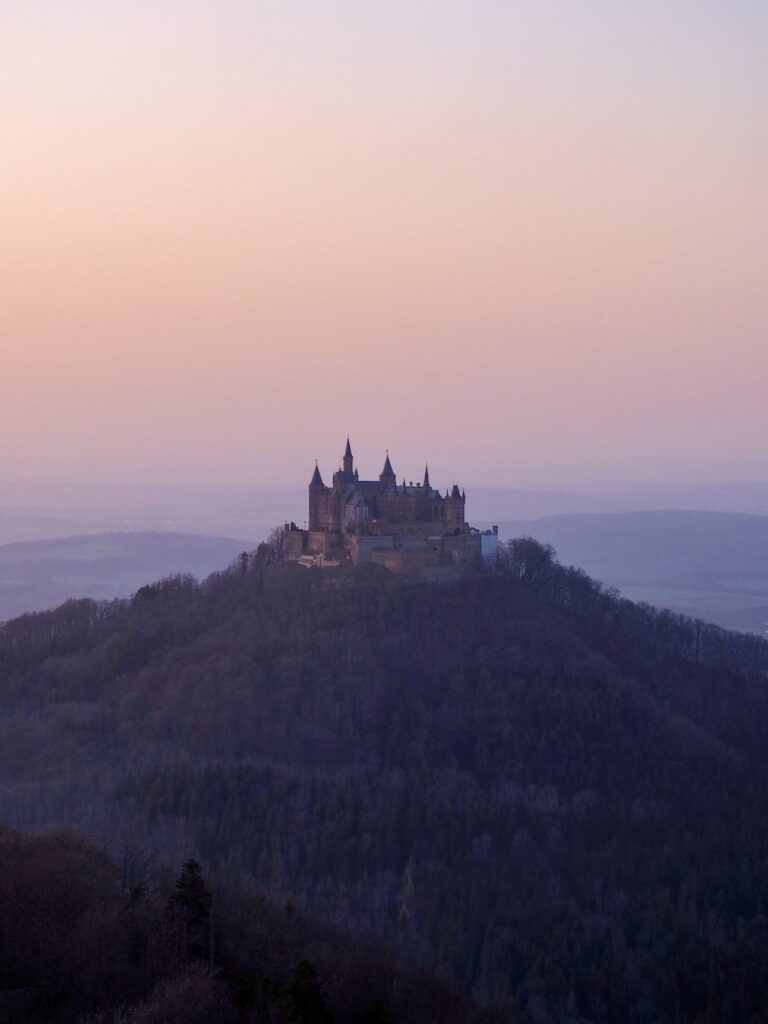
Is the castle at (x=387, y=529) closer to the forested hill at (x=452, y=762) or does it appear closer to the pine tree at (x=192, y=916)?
the forested hill at (x=452, y=762)

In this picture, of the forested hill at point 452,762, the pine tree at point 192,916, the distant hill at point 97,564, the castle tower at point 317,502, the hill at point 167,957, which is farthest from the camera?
the distant hill at point 97,564

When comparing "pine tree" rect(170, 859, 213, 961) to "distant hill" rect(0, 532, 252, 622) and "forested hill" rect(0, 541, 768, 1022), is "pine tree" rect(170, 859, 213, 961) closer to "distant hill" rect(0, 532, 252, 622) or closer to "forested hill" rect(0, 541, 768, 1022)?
"forested hill" rect(0, 541, 768, 1022)

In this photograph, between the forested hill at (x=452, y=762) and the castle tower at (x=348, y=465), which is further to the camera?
the castle tower at (x=348, y=465)

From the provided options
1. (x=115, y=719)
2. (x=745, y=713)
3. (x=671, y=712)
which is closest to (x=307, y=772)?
(x=115, y=719)

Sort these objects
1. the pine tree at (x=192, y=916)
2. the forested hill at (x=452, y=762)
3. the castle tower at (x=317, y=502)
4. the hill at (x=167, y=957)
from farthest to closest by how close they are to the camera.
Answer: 1. the castle tower at (x=317, y=502)
2. the forested hill at (x=452, y=762)
3. the pine tree at (x=192, y=916)
4. the hill at (x=167, y=957)

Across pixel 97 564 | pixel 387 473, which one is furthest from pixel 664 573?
pixel 387 473

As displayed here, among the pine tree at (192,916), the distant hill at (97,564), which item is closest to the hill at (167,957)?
the pine tree at (192,916)

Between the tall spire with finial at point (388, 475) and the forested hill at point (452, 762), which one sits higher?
the tall spire with finial at point (388, 475)

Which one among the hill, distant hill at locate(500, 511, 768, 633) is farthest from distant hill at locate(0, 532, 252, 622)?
the hill
